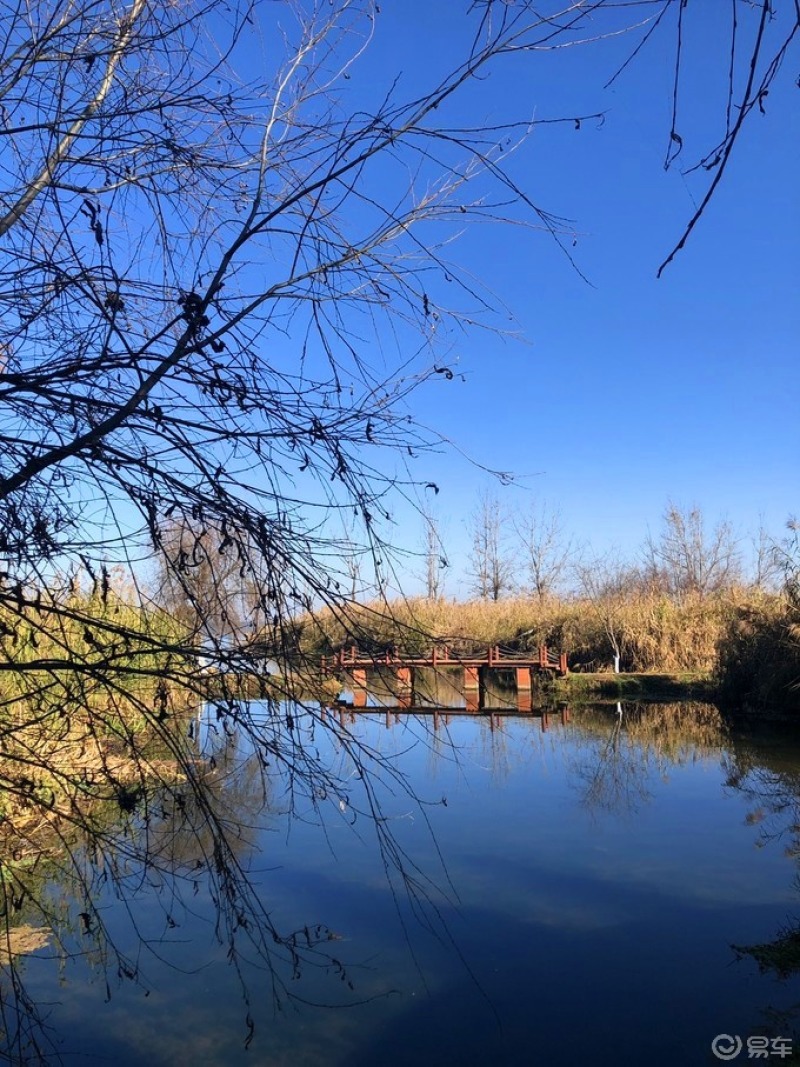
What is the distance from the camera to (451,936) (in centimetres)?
266

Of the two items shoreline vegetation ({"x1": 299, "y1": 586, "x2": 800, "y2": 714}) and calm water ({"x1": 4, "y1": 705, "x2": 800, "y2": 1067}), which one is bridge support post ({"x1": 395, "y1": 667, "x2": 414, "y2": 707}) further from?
shoreline vegetation ({"x1": 299, "y1": 586, "x2": 800, "y2": 714})

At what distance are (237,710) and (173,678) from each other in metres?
0.15

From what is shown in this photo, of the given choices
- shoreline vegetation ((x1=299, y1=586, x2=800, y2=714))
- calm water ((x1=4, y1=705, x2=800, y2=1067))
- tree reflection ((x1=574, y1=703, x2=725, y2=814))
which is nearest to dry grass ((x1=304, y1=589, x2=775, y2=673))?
shoreline vegetation ((x1=299, y1=586, x2=800, y2=714))

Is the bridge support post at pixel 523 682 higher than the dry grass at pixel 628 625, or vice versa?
the dry grass at pixel 628 625

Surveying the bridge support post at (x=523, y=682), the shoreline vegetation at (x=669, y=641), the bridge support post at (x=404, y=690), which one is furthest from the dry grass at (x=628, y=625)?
the bridge support post at (x=404, y=690)

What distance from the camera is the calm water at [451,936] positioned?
4.19 metres

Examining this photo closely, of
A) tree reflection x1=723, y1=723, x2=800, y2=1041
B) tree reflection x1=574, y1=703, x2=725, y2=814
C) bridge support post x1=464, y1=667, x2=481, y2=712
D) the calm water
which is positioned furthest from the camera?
tree reflection x1=574, y1=703, x2=725, y2=814

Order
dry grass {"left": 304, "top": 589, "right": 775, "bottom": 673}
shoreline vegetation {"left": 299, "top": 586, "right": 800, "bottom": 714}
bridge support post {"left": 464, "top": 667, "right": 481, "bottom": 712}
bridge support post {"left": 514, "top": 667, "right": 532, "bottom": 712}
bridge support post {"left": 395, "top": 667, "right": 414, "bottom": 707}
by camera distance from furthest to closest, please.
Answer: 1. dry grass {"left": 304, "top": 589, "right": 775, "bottom": 673}
2. bridge support post {"left": 514, "top": 667, "right": 532, "bottom": 712}
3. shoreline vegetation {"left": 299, "top": 586, "right": 800, "bottom": 714}
4. bridge support post {"left": 395, "top": 667, "right": 414, "bottom": 707}
5. bridge support post {"left": 464, "top": 667, "right": 481, "bottom": 712}

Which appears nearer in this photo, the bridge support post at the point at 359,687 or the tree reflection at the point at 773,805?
the bridge support post at the point at 359,687

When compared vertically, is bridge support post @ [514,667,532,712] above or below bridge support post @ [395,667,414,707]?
below

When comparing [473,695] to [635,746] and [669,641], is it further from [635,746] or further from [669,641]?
[669,641]

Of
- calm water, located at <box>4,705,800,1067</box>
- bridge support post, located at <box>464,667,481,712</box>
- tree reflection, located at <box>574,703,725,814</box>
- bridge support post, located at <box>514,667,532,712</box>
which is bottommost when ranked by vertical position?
calm water, located at <box>4,705,800,1067</box>

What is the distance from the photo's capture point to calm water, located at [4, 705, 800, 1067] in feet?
13.7

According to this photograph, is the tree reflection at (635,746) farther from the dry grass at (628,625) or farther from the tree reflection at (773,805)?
the dry grass at (628,625)
